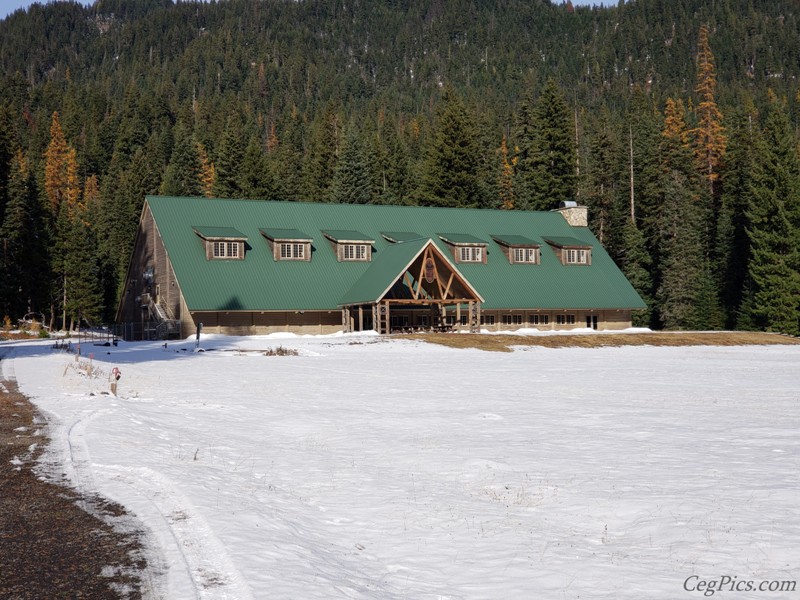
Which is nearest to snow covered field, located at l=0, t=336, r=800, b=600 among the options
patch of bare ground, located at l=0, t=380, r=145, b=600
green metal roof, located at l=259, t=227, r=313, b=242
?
patch of bare ground, located at l=0, t=380, r=145, b=600

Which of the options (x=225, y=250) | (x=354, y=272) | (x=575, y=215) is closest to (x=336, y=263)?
(x=354, y=272)

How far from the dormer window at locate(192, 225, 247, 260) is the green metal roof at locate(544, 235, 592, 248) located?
77.3 feet

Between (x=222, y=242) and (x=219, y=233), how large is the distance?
25.3 inches

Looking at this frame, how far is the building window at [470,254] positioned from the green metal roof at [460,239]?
0.50 meters

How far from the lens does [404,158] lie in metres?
109

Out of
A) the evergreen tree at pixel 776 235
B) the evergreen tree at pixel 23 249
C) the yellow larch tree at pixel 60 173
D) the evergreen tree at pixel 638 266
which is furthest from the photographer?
the yellow larch tree at pixel 60 173

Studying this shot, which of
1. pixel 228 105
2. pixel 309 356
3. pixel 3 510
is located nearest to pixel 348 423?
pixel 3 510

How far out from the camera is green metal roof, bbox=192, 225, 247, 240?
170ft

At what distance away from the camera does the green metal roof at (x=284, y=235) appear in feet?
176

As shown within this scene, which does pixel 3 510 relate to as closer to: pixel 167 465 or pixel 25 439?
pixel 167 465

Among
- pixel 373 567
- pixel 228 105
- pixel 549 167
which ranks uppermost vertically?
pixel 228 105

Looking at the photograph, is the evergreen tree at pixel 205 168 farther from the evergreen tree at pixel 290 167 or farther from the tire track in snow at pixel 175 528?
the tire track in snow at pixel 175 528

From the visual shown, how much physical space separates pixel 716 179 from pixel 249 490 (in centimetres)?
9679

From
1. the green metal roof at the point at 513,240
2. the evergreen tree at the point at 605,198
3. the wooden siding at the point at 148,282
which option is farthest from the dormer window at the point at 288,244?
the evergreen tree at the point at 605,198
